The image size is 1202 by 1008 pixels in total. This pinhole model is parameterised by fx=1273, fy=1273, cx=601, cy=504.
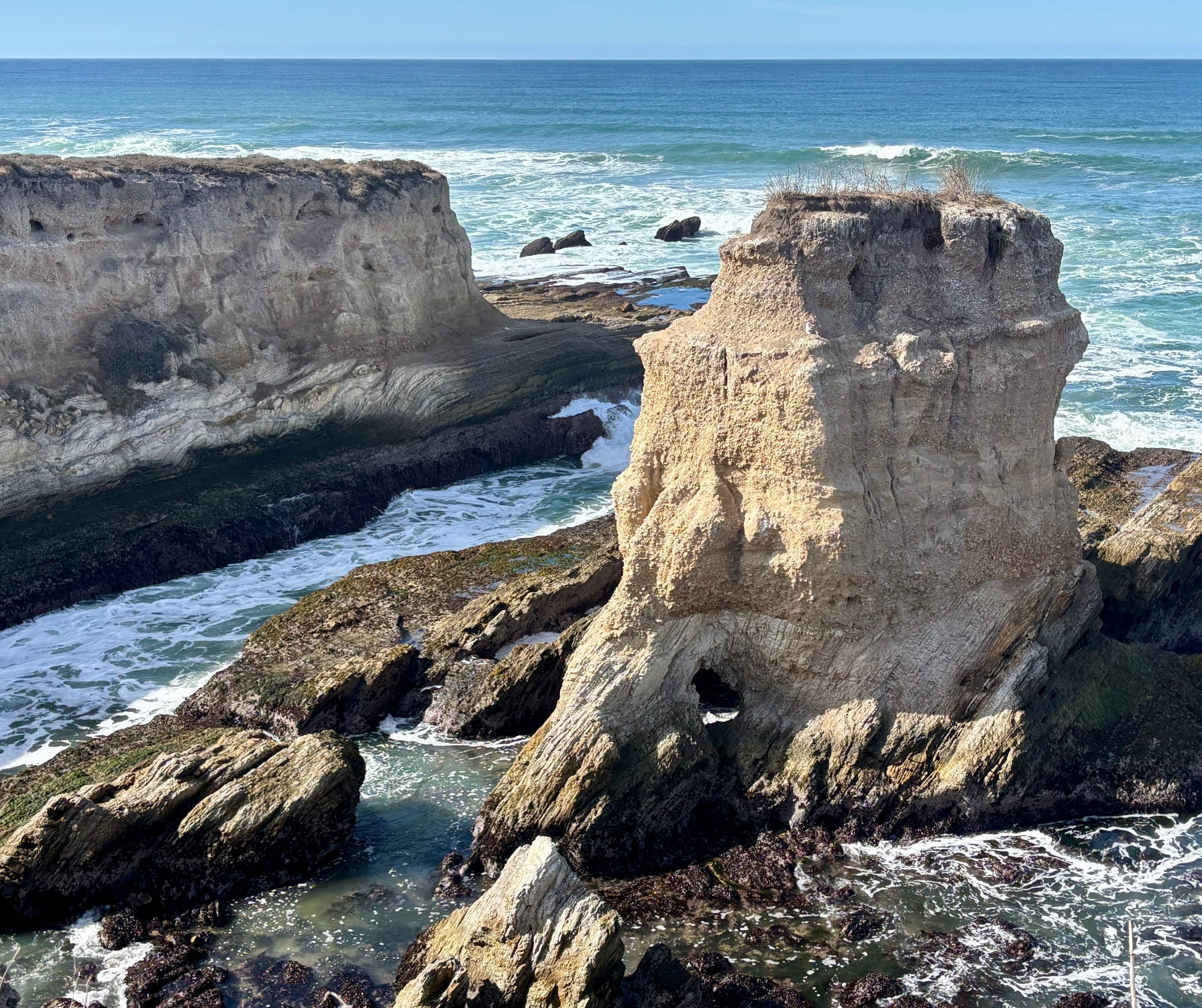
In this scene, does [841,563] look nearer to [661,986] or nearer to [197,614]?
[661,986]

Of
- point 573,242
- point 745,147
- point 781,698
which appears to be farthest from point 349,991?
point 745,147

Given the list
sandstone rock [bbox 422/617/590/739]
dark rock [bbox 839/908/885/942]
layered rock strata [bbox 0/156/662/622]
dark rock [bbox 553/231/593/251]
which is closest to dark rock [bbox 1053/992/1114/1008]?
dark rock [bbox 839/908/885/942]

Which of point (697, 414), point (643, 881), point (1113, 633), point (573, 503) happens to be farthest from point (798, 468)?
point (573, 503)

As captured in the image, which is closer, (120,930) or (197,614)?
(120,930)

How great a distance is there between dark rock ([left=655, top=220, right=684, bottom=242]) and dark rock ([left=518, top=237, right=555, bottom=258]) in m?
5.42

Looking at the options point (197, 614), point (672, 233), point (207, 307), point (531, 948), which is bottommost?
point (197, 614)

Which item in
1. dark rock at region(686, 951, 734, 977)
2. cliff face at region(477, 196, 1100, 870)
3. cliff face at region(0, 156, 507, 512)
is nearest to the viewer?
dark rock at region(686, 951, 734, 977)

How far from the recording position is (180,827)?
1237 centimetres

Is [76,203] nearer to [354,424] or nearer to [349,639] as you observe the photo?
[354,424]

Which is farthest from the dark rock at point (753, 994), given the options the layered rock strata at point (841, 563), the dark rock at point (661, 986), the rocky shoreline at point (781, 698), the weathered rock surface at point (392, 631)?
the weathered rock surface at point (392, 631)

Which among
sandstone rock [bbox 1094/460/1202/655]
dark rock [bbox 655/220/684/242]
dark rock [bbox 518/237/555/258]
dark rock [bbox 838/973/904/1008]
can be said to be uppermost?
dark rock [bbox 655/220/684/242]

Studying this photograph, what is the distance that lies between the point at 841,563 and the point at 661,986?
4552 mm

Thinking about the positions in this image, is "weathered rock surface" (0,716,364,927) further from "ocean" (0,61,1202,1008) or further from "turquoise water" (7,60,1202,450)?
"turquoise water" (7,60,1202,450)

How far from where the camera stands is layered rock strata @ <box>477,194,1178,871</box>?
12797 millimetres
